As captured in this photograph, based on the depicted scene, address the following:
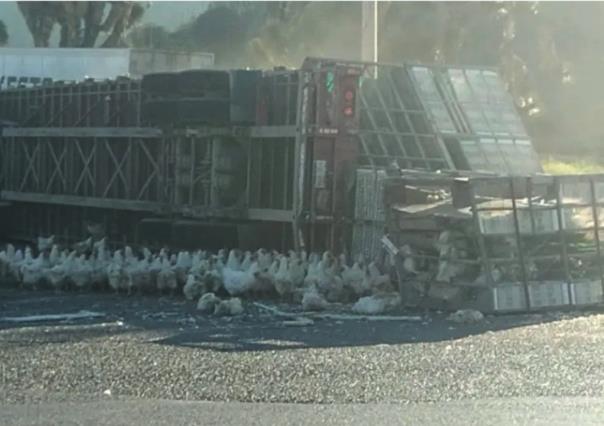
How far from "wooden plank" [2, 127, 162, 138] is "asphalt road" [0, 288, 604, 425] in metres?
7.33

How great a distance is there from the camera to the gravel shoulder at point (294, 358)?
9.96 metres

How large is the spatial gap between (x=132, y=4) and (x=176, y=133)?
3838cm

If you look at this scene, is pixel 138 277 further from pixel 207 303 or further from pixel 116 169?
pixel 116 169

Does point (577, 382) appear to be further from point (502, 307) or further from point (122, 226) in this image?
point (122, 226)

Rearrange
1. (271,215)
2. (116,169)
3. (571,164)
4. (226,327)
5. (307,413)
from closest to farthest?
(307,413) → (226,327) → (271,215) → (116,169) → (571,164)

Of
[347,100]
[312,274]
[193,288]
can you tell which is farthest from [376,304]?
[347,100]

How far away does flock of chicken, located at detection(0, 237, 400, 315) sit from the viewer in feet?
53.0

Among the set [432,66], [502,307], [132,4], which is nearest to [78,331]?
[502,307]

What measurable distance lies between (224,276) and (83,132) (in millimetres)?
8292

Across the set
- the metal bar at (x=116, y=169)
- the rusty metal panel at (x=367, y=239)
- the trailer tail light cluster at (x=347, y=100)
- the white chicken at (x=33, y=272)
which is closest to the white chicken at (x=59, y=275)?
the white chicken at (x=33, y=272)

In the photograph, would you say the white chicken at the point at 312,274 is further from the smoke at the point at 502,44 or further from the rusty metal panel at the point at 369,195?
the smoke at the point at 502,44

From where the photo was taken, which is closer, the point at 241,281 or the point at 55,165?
the point at 241,281

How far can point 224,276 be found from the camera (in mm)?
→ 17016

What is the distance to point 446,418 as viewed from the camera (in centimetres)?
897
